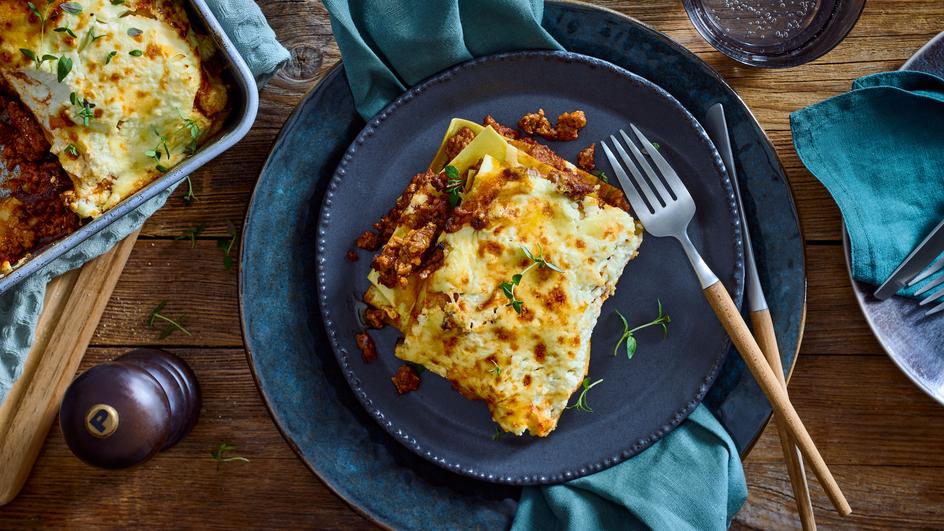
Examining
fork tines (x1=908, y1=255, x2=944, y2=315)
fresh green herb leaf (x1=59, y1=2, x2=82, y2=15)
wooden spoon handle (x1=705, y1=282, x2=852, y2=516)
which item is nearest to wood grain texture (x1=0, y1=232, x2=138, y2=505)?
fresh green herb leaf (x1=59, y1=2, x2=82, y2=15)

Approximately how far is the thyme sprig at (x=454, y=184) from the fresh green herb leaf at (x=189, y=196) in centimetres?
105

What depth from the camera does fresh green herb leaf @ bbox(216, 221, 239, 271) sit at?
2.91 m

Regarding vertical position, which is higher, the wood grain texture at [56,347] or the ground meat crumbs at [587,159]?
the ground meat crumbs at [587,159]

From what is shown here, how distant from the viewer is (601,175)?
271 centimetres

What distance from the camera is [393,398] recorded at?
9.07ft

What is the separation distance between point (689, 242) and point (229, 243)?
1763 millimetres

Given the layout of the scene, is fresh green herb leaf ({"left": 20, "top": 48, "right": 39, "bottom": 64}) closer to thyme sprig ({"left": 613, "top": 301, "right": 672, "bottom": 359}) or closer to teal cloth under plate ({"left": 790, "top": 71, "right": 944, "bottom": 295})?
thyme sprig ({"left": 613, "top": 301, "right": 672, "bottom": 359})

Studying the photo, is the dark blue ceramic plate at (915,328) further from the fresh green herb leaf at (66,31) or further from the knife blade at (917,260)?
the fresh green herb leaf at (66,31)

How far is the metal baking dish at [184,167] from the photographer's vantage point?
2.38m

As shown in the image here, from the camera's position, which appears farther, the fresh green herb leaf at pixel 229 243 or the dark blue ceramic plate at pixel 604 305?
the fresh green herb leaf at pixel 229 243

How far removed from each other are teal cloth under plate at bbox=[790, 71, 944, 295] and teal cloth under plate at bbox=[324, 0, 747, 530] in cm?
88

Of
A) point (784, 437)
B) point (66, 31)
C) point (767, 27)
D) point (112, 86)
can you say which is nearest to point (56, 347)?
point (112, 86)

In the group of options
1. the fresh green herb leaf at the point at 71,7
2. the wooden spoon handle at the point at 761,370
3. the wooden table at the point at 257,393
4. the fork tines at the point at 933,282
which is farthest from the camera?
the wooden table at the point at 257,393

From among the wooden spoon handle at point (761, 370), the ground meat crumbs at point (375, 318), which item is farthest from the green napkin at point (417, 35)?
the wooden spoon handle at point (761, 370)
